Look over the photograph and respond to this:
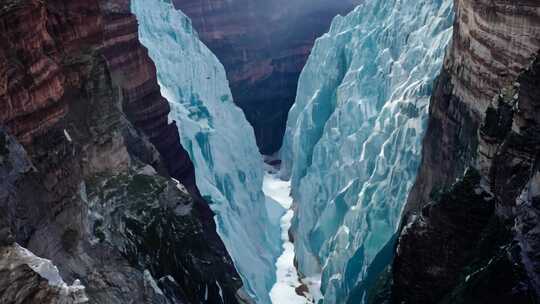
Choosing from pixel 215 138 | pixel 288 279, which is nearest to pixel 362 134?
pixel 288 279

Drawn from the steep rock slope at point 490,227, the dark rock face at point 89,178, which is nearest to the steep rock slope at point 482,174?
the steep rock slope at point 490,227

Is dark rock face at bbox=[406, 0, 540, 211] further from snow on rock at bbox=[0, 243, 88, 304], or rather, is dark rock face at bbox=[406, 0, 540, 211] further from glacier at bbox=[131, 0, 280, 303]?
snow on rock at bbox=[0, 243, 88, 304]

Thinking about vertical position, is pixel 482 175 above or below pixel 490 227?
above

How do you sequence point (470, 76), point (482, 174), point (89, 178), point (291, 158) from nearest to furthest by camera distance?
point (482, 174), point (89, 178), point (470, 76), point (291, 158)

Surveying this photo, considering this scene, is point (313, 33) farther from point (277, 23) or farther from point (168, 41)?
point (168, 41)

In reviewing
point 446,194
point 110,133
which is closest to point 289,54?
point 110,133

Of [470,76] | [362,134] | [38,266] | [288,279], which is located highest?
[38,266]

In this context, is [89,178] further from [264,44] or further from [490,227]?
[264,44]

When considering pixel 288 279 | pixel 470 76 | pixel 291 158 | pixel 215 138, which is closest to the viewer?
pixel 470 76
